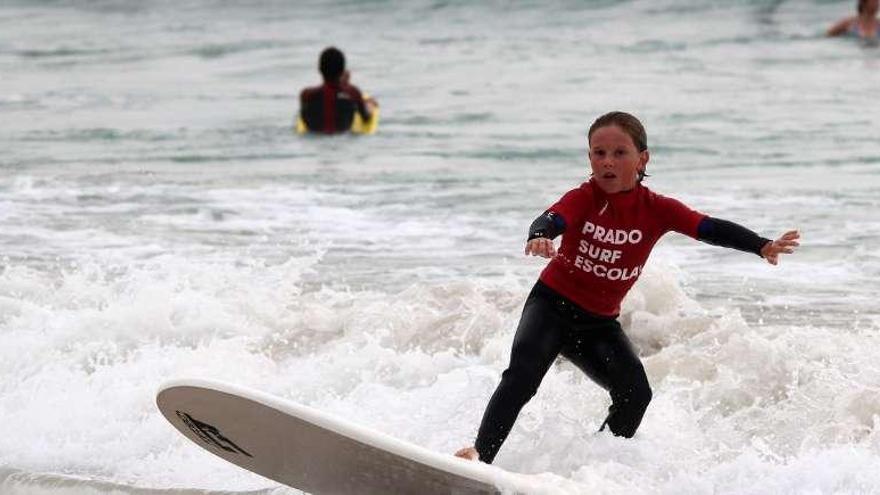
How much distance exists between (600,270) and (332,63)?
34.2 ft

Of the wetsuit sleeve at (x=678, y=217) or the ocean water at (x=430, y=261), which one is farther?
the ocean water at (x=430, y=261)

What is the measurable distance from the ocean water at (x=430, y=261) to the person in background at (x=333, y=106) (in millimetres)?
251

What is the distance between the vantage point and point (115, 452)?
6.58m

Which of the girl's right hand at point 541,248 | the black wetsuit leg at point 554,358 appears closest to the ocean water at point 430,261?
the black wetsuit leg at point 554,358

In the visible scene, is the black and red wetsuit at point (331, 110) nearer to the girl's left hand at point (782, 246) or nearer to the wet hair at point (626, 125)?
the wet hair at point (626, 125)

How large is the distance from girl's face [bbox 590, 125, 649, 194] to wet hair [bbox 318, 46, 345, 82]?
1020cm

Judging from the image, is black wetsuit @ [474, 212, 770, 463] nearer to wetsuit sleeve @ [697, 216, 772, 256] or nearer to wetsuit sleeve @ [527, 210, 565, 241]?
wetsuit sleeve @ [697, 216, 772, 256]

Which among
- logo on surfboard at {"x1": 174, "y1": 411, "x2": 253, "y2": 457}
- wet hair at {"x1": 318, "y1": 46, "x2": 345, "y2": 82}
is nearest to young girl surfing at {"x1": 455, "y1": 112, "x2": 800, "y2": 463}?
logo on surfboard at {"x1": 174, "y1": 411, "x2": 253, "y2": 457}

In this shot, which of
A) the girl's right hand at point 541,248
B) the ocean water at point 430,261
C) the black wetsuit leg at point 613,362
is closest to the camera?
the girl's right hand at point 541,248

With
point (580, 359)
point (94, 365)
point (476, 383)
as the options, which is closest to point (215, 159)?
point (94, 365)

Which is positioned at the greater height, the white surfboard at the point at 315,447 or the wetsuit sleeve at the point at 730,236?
the wetsuit sleeve at the point at 730,236

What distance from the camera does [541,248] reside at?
16.2 ft

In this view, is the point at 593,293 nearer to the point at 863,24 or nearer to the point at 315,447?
the point at 315,447

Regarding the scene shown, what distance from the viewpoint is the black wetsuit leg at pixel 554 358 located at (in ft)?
17.6
